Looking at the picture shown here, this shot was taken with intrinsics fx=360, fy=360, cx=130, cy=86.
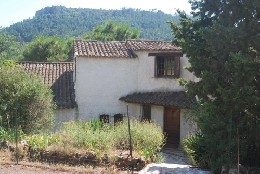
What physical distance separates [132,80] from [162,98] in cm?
260

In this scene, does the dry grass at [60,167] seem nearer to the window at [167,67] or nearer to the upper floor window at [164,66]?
the window at [167,67]

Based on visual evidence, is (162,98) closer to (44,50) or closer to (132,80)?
(132,80)

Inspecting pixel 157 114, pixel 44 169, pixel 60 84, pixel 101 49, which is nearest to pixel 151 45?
pixel 101 49

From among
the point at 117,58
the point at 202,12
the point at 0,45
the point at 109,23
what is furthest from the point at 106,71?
the point at 0,45

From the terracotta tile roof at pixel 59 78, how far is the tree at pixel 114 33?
2193cm

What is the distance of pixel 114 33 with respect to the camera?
4838 cm

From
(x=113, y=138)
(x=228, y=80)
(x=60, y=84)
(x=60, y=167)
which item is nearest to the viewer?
(x=228, y=80)

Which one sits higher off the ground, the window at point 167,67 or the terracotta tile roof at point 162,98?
the window at point 167,67

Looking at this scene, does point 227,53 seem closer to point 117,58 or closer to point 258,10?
point 258,10

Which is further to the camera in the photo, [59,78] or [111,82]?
[59,78]

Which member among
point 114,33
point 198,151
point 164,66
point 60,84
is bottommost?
point 198,151

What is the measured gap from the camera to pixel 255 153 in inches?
436

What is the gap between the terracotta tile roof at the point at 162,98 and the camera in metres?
19.4

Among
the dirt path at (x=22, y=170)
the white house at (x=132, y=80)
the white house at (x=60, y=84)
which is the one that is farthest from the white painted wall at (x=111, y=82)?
the dirt path at (x=22, y=170)
